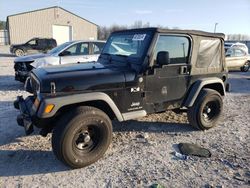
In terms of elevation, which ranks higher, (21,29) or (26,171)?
(21,29)

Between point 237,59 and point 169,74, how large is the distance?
11.7 m

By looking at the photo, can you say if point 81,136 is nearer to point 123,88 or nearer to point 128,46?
point 123,88

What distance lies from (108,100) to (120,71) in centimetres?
58

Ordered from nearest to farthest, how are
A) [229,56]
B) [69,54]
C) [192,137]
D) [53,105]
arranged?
1. [53,105]
2. [192,137]
3. [69,54]
4. [229,56]

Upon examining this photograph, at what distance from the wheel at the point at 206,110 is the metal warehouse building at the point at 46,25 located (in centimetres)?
3283

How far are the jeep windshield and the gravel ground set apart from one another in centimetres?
152

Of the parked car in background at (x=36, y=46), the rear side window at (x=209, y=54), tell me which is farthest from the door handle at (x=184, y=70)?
the parked car in background at (x=36, y=46)

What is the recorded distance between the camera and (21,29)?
34.5m

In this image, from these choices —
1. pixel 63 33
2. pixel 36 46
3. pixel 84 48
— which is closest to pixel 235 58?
pixel 84 48

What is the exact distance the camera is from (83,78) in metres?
3.94

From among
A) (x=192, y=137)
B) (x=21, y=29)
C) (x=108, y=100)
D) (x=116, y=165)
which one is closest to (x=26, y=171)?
(x=116, y=165)

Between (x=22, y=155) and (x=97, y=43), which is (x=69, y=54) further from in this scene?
(x=22, y=155)

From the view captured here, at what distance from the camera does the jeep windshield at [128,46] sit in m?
4.49

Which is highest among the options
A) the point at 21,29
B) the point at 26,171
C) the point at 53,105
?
the point at 21,29
